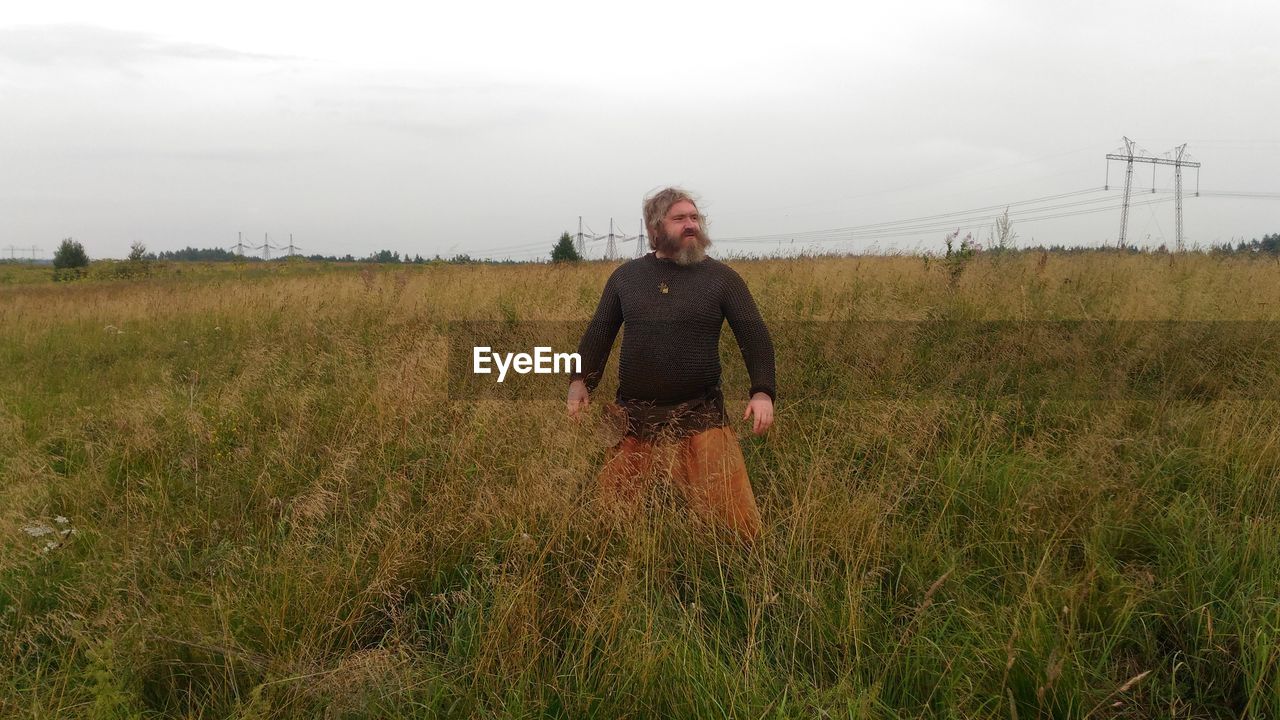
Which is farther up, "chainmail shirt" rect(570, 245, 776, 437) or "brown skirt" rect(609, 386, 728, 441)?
"chainmail shirt" rect(570, 245, 776, 437)

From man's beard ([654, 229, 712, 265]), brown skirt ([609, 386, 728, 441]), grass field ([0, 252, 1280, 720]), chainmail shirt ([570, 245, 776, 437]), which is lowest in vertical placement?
grass field ([0, 252, 1280, 720])

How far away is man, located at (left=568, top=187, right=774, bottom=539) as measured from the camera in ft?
9.19

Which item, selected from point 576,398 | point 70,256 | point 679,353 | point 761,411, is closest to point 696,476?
point 761,411

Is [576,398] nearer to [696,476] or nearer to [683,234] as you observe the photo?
[696,476]

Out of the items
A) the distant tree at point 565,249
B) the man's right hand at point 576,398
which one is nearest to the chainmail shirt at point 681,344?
the man's right hand at point 576,398

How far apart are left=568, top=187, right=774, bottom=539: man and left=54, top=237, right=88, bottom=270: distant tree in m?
54.0

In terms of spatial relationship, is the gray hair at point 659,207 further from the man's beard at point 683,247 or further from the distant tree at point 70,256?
the distant tree at point 70,256

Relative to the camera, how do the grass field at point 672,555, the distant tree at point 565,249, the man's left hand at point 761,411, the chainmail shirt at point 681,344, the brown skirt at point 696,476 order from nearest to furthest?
1. the grass field at point 672,555
2. the brown skirt at point 696,476
3. the man's left hand at point 761,411
4. the chainmail shirt at point 681,344
5. the distant tree at point 565,249

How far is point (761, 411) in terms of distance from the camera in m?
2.79

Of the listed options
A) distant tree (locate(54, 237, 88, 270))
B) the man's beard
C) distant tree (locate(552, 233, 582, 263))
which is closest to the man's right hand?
the man's beard

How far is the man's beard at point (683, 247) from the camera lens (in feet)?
9.66

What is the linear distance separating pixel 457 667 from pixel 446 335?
4.70 m

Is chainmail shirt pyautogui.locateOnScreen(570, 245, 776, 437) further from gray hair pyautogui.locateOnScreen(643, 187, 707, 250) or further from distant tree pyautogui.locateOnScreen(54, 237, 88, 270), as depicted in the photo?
distant tree pyautogui.locateOnScreen(54, 237, 88, 270)

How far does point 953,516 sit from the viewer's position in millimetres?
2688
